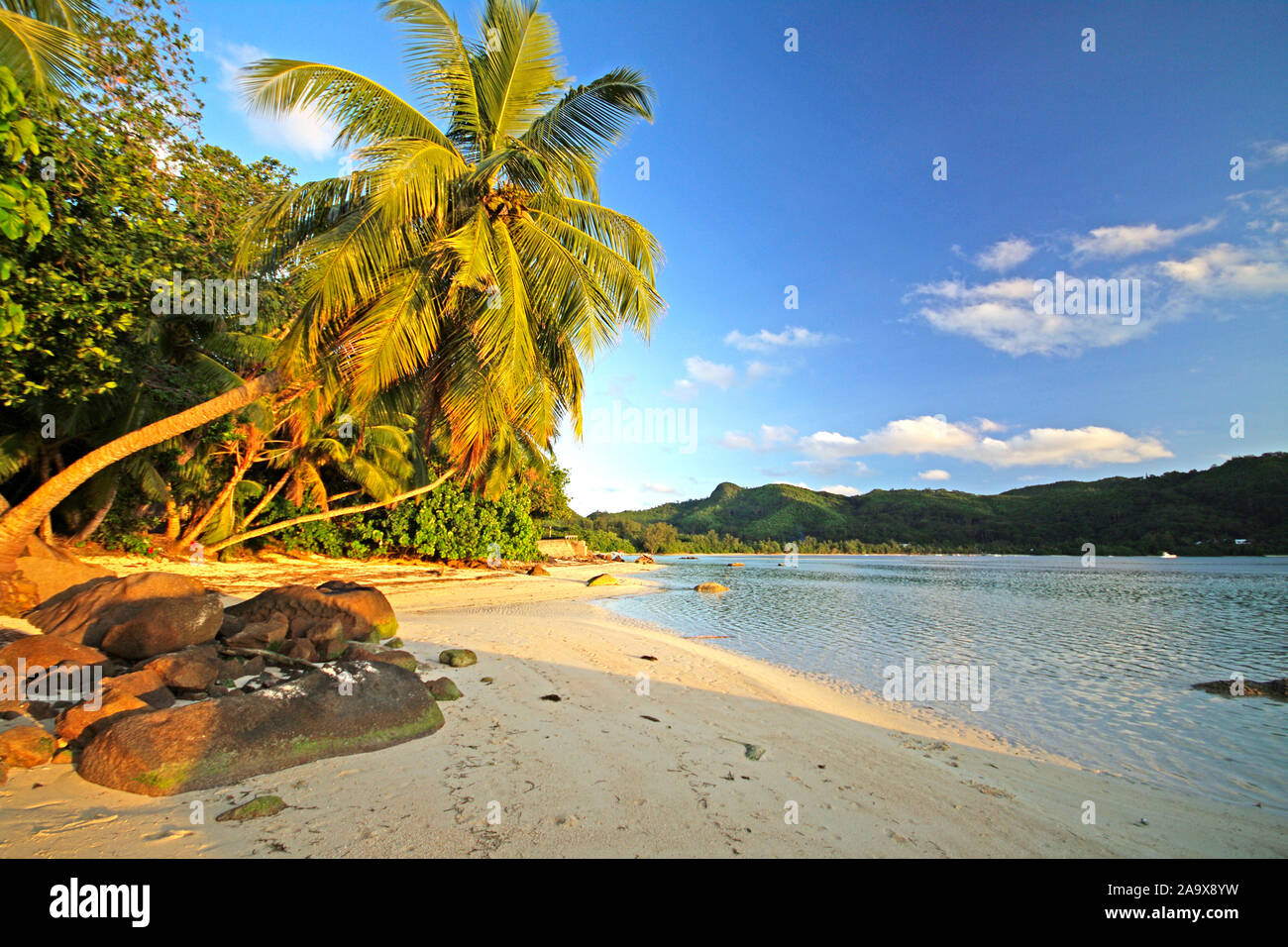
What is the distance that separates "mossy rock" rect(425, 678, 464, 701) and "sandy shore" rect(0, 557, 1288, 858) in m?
0.14

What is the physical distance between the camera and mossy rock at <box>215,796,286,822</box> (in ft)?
10.1

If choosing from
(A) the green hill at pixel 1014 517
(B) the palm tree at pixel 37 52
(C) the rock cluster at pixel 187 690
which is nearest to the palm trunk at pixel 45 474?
(C) the rock cluster at pixel 187 690

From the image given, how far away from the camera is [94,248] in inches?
286

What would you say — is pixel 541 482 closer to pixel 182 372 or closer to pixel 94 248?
pixel 182 372

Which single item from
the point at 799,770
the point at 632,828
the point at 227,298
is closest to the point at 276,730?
the point at 632,828

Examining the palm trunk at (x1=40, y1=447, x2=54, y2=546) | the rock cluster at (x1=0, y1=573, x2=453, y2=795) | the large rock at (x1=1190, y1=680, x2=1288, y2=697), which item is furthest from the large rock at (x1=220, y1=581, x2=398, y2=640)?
the large rock at (x1=1190, y1=680, x2=1288, y2=697)

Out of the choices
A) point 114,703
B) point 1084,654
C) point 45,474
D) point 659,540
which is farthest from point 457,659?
point 659,540

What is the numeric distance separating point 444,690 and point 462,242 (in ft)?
25.4

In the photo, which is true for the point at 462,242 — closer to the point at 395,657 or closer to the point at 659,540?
the point at 395,657

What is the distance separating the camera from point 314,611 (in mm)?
7621

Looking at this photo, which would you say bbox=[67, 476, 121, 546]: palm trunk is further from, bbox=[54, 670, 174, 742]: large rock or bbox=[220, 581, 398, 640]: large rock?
bbox=[54, 670, 174, 742]: large rock

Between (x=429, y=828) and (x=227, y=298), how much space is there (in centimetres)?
1164

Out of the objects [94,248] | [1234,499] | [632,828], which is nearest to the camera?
[632,828]

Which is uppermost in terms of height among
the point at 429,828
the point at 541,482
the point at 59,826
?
the point at 541,482
